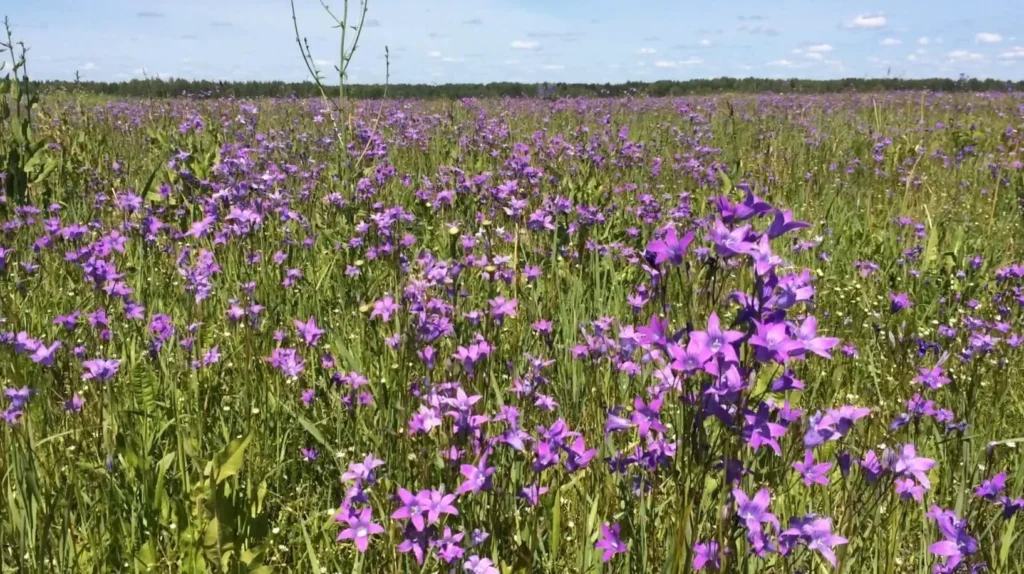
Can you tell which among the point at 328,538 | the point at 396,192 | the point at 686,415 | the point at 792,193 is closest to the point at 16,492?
the point at 328,538

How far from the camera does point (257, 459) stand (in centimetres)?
205

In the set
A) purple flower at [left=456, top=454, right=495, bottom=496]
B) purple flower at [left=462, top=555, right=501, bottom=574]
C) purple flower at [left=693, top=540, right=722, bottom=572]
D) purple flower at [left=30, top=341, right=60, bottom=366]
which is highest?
purple flower at [left=30, top=341, right=60, bottom=366]

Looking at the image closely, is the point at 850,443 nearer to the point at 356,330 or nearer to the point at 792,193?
the point at 356,330

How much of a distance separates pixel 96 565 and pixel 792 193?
17.9 feet

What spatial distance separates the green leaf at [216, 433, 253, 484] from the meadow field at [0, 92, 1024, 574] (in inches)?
0.8

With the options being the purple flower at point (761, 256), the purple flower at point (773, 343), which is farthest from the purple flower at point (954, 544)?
the purple flower at point (761, 256)

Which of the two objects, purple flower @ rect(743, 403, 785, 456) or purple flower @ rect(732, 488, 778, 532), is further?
purple flower @ rect(732, 488, 778, 532)

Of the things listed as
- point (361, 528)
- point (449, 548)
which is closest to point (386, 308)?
point (361, 528)

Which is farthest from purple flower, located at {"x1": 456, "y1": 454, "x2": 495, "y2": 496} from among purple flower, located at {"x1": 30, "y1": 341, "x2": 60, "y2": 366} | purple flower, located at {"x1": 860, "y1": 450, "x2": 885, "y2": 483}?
purple flower, located at {"x1": 30, "y1": 341, "x2": 60, "y2": 366}

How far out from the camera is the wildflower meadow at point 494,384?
1.44m

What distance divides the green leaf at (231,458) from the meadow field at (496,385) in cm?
2

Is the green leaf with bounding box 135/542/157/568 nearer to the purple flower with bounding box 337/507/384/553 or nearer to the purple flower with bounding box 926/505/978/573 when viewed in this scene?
the purple flower with bounding box 337/507/384/553

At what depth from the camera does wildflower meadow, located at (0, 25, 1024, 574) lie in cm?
144

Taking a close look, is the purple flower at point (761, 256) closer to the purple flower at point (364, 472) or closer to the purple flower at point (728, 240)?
the purple flower at point (728, 240)
